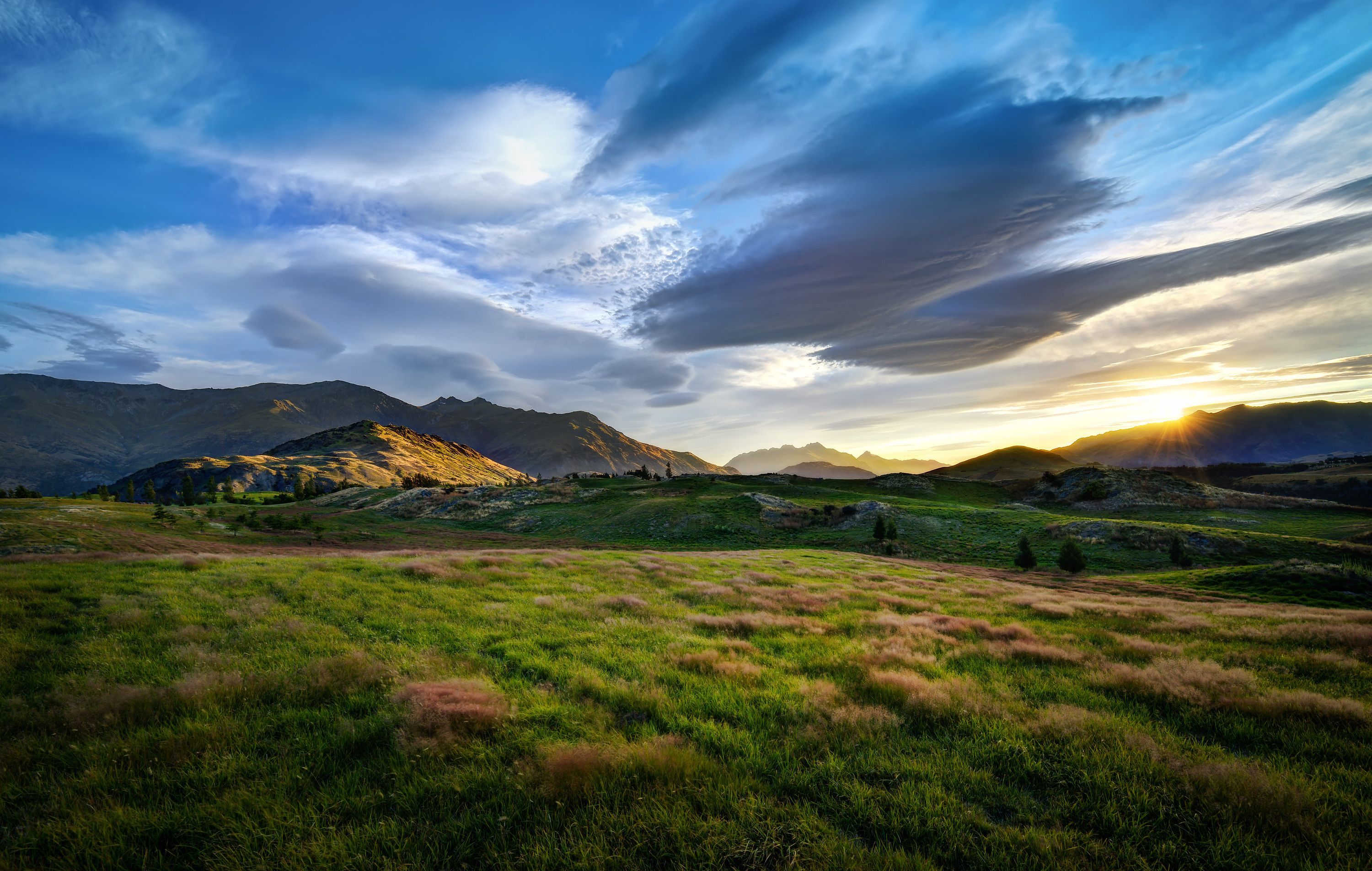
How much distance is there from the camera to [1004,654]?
32.8 ft

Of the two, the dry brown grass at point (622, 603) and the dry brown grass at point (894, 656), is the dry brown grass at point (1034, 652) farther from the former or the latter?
the dry brown grass at point (622, 603)

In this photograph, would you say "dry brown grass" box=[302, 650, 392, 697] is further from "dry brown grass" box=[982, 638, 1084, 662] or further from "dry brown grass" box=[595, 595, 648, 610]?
"dry brown grass" box=[982, 638, 1084, 662]

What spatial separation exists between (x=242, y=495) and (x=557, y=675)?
14295 centimetres

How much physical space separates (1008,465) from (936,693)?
212832 millimetres

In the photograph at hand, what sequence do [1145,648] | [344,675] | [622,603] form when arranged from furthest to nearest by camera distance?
[622,603] < [1145,648] < [344,675]

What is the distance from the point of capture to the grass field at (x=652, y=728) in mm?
4273

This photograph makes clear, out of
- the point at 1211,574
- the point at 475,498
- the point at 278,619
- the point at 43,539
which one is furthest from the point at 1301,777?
the point at 475,498

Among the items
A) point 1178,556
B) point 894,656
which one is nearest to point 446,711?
point 894,656

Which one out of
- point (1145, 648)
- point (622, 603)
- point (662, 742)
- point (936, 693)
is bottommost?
point (1145, 648)

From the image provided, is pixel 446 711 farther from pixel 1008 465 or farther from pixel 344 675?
pixel 1008 465

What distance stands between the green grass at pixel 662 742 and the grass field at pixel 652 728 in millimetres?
39

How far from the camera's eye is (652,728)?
6281 millimetres

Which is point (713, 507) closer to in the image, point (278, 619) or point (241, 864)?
point (278, 619)

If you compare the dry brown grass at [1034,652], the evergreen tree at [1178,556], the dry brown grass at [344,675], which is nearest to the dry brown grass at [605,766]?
the dry brown grass at [344,675]
